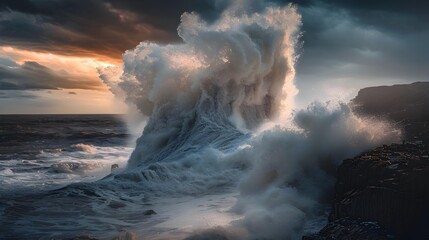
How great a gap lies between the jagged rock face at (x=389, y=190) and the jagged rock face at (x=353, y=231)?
12 centimetres

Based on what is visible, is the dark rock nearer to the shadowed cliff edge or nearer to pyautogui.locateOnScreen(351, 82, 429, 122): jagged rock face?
the shadowed cliff edge

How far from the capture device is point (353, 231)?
5.03 m

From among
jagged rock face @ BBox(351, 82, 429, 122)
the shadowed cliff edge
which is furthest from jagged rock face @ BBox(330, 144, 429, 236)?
jagged rock face @ BBox(351, 82, 429, 122)

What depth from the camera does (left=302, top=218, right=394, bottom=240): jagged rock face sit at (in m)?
4.88

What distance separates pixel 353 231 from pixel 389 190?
2.39 feet

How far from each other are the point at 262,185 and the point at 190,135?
6661 millimetres

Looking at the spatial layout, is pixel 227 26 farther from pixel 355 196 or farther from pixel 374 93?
pixel 355 196

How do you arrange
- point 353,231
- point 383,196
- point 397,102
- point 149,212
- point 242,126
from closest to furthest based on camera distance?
point 353,231 < point 383,196 < point 149,212 < point 397,102 < point 242,126

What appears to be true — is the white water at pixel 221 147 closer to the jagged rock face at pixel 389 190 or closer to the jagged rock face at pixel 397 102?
the jagged rock face at pixel 389 190

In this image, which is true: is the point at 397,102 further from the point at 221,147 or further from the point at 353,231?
the point at 353,231

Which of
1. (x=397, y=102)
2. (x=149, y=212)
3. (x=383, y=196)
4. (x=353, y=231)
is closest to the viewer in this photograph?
(x=353, y=231)

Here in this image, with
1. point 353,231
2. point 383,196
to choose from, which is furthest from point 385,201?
point 353,231

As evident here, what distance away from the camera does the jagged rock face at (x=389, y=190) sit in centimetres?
493

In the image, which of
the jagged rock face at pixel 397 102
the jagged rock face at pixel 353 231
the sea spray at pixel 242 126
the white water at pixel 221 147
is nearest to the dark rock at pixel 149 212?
the white water at pixel 221 147
